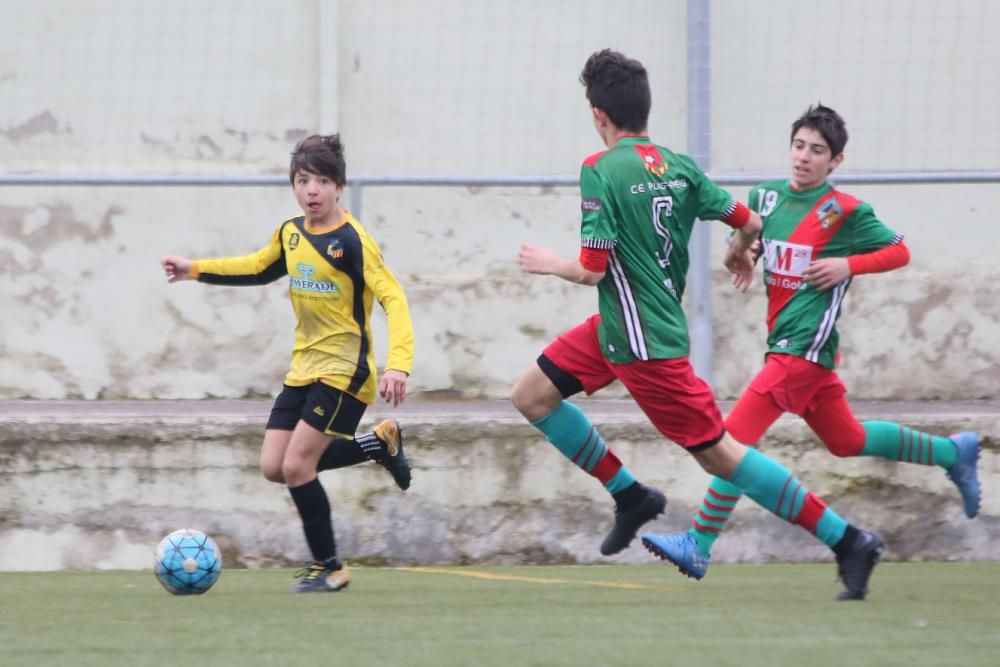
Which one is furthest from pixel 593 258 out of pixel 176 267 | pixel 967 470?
pixel 967 470

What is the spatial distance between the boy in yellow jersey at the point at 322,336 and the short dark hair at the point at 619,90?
1.05 m

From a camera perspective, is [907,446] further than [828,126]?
Yes

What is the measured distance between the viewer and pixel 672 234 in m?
5.50

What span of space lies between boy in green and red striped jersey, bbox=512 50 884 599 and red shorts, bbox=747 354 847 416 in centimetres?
43

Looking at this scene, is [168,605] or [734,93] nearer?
[168,605]

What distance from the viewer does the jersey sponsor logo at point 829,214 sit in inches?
238

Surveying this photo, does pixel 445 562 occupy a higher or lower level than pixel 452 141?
lower

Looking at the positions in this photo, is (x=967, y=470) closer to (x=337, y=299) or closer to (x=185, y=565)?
(x=337, y=299)

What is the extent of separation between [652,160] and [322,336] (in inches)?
57.1

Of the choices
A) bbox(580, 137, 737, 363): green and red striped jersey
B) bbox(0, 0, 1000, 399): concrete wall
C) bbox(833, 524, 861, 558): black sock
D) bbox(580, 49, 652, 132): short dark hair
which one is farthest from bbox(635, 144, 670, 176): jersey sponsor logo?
bbox(0, 0, 1000, 399): concrete wall

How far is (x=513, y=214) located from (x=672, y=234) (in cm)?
364

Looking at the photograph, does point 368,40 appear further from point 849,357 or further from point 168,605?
point 168,605

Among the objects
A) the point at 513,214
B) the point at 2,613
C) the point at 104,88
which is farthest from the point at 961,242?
the point at 2,613

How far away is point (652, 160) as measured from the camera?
5438 millimetres
